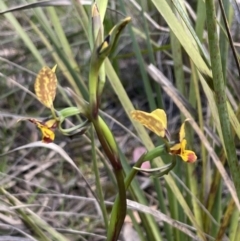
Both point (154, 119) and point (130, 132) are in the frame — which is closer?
point (154, 119)

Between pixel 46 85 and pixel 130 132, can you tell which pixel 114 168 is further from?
pixel 130 132

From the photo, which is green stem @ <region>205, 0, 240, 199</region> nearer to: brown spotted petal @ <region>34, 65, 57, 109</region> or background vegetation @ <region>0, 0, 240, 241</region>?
background vegetation @ <region>0, 0, 240, 241</region>

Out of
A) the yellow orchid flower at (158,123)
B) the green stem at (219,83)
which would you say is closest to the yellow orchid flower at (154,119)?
the yellow orchid flower at (158,123)

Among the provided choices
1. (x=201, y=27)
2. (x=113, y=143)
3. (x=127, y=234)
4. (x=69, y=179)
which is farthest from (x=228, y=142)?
(x=69, y=179)

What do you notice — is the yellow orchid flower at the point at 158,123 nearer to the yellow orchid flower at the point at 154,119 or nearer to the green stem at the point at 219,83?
the yellow orchid flower at the point at 154,119

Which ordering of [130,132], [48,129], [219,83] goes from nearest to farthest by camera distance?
1. [48,129]
2. [219,83]
3. [130,132]

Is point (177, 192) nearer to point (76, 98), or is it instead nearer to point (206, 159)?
point (206, 159)

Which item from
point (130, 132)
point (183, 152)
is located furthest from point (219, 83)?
point (130, 132)

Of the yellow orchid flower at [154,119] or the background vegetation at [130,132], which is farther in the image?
the background vegetation at [130,132]
